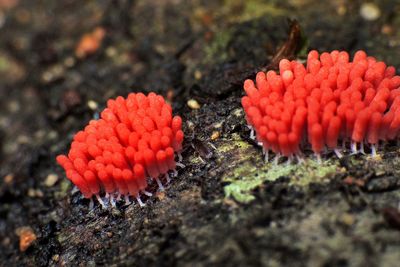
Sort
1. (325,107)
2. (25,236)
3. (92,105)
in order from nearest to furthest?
(325,107) < (25,236) < (92,105)

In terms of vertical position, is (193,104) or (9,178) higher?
(193,104)

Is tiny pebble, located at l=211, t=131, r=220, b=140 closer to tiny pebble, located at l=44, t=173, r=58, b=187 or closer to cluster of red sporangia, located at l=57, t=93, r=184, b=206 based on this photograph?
cluster of red sporangia, located at l=57, t=93, r=184, b=206

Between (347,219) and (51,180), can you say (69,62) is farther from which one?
(347,219)

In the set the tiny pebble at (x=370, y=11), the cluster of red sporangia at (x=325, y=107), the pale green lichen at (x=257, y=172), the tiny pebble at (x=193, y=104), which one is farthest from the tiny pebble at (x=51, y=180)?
the tiny pebble at (x=370, y=11)

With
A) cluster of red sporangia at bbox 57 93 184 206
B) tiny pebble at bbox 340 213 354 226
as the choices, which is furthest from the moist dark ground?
cluster of red sporangia at bbox 57 93 184 206

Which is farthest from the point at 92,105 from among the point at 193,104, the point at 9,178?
the point at 193,104

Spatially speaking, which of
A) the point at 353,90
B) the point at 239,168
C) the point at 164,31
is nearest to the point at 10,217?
the point at 239,168
